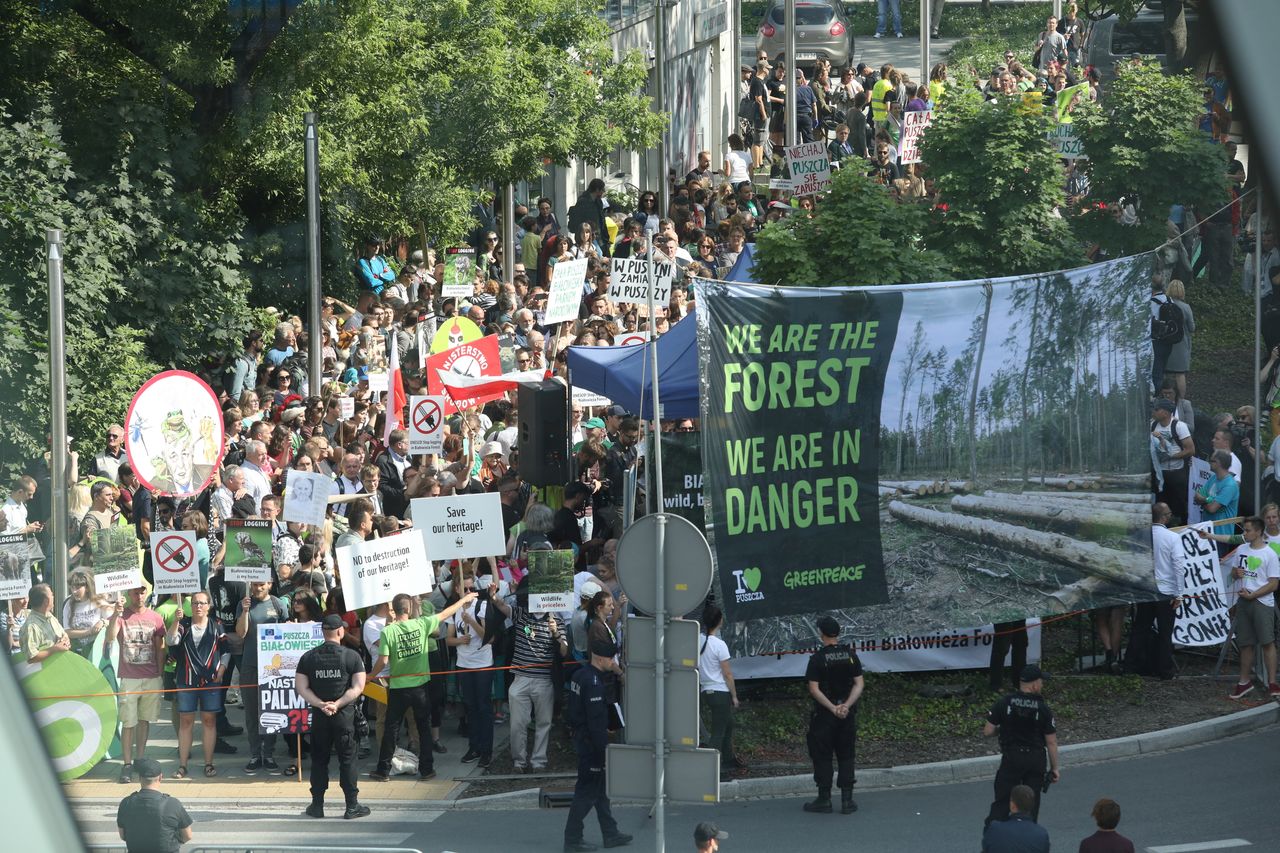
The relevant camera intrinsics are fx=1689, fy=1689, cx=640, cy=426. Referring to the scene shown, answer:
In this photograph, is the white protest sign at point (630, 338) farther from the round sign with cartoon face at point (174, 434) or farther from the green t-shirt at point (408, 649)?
the green t-shirt at point (408, 649)

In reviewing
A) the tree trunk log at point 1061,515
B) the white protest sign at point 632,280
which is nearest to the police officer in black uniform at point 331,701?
the tree trunk log at point 1061,515

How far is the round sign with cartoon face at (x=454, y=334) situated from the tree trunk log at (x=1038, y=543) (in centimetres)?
646

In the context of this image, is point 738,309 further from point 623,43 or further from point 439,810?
point 623,43

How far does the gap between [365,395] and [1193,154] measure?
10.2 m

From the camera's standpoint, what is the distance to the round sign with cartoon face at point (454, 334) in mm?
17562

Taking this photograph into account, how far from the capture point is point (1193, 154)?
20.2 m

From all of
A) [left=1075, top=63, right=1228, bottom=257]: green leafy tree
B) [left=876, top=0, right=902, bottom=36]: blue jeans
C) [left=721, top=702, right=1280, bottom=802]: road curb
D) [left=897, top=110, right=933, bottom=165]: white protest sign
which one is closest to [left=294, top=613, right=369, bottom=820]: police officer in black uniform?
[left=721, top=702, right=1280, bottom=802]: road curb

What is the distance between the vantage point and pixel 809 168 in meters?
22.9

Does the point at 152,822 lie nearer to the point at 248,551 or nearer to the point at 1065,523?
the point at 248,551

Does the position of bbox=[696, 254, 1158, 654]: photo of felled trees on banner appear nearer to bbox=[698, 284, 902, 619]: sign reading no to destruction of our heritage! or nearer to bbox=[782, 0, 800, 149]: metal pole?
bbox=[698, 284, 902, 619]: sign reading no to destruction of our heritage!

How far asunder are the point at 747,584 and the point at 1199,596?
400 centimetres

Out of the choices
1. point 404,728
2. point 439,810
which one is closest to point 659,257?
point 404,728

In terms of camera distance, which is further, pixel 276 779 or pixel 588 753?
pixel 276 779

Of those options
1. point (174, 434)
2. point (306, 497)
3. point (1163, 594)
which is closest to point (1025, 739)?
point (1163, 594)
